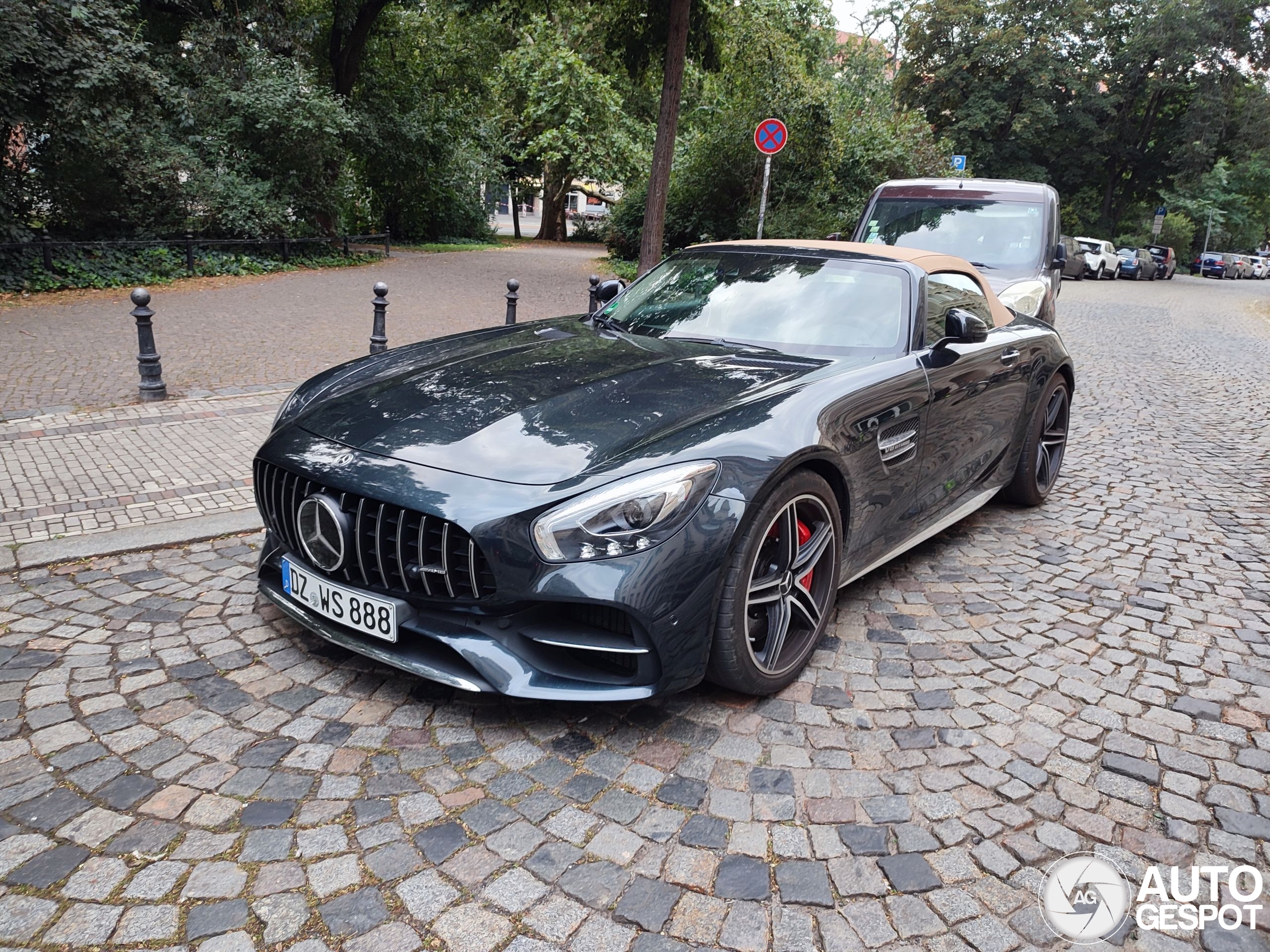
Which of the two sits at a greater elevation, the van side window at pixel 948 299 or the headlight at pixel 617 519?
the van side window at pixel 948 299

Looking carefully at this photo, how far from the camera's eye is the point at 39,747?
265cm

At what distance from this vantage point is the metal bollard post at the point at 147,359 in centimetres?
721

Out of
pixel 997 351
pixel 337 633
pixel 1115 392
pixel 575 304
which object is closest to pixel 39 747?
pixel 337 633

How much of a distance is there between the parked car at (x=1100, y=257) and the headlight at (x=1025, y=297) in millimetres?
26161

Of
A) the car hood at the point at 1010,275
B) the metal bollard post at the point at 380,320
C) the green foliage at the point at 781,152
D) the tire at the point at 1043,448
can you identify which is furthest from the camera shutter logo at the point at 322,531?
the green foliage at the point at 781,152

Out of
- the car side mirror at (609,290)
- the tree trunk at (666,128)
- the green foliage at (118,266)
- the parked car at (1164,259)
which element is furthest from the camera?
the parked car at (1164,259)

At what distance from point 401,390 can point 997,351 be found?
2868 mm

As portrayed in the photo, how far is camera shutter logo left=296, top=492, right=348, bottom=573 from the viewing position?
2.80 metres

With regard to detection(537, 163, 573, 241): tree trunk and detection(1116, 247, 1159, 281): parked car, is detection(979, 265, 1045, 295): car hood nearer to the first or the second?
detection(537, 163, 573, 241): tree trunk

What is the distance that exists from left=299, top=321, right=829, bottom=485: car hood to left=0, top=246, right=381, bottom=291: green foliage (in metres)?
12.1

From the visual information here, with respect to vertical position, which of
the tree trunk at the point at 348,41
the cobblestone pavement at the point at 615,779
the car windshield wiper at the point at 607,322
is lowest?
the cobblestone pavement at the point at 615,779

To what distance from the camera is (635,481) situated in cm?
264

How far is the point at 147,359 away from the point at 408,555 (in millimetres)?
5725

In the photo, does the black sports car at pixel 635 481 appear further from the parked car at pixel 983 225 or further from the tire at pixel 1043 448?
the parked car at pixel 983 225
